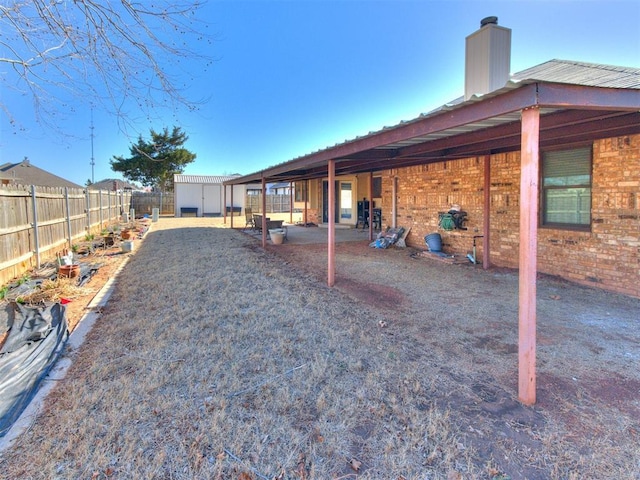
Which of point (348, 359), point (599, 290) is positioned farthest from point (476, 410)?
point (599, 290)

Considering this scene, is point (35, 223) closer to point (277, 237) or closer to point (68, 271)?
point (68, 271)

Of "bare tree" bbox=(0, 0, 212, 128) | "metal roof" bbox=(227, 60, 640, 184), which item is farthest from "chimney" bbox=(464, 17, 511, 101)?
"bare tree" bbox=(0, 0, 212, 128)

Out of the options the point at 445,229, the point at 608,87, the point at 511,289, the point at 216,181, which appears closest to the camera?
the point at 608,87

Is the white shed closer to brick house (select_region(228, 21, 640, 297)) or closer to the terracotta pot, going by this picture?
brick house (select_region(228, 21, 640, 297))

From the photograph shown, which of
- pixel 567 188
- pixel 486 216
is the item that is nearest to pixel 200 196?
pixel 486 216

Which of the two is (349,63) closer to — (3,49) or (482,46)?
(482,46)

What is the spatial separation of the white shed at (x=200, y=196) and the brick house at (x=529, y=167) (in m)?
19.0

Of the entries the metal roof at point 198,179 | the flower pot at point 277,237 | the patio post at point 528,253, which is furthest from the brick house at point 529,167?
the metal roof at point 198,179

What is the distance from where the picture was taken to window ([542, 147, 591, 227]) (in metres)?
6.07

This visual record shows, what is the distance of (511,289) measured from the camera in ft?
19.6

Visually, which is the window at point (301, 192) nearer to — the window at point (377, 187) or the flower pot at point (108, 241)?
the window at point (377, 187)

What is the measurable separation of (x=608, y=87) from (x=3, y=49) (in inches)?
226

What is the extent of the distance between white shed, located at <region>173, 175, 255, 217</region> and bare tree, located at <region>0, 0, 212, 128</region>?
23.0 metres

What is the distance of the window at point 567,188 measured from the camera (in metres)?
6.07
